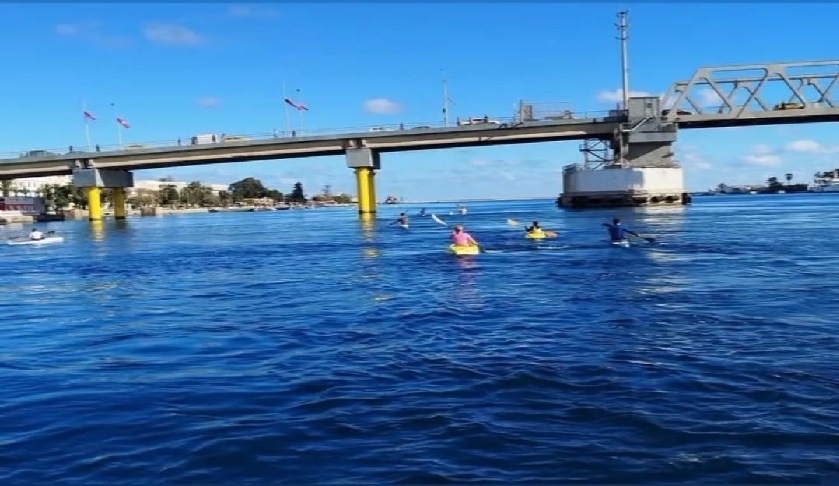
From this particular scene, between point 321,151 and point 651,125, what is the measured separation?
153 feet

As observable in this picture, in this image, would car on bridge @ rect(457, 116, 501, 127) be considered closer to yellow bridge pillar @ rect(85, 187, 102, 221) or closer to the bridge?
the bridge

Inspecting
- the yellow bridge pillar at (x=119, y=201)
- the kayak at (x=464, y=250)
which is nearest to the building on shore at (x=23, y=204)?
the yellow bridge pillar at (x=119, y=201)

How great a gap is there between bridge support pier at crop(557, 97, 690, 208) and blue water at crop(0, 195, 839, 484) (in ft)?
258

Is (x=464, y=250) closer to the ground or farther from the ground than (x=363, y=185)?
closer to the ground

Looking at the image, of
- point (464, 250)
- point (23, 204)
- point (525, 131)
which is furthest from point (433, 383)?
point (23, 204)

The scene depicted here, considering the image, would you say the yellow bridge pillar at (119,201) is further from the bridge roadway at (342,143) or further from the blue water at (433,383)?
the blue water at (433,383)

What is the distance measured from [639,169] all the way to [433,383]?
321 feet

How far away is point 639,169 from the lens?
10369 centimetres

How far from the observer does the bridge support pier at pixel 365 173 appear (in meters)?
102

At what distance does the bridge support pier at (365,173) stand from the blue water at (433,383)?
7678 cm

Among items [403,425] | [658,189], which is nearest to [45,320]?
[403,425]

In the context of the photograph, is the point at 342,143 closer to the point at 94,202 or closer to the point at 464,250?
the point at 94,202

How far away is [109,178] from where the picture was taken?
4461 inches

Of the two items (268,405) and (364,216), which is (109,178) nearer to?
(364,216)
